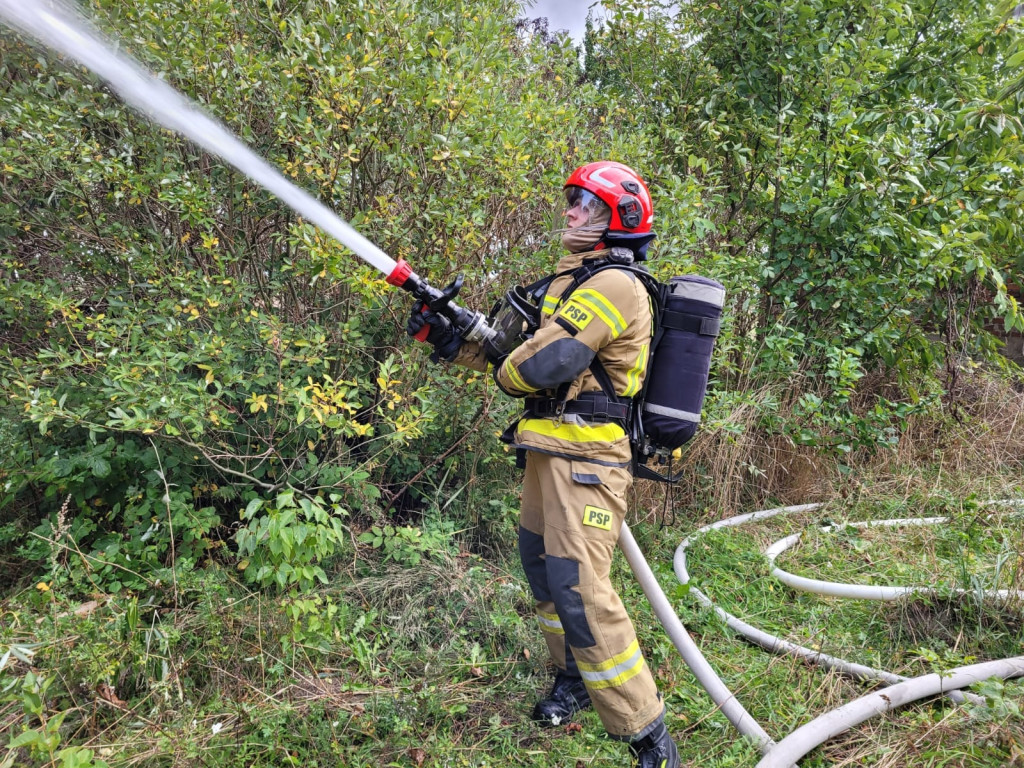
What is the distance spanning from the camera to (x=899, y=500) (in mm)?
5039

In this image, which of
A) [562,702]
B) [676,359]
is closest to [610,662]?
[562,702]

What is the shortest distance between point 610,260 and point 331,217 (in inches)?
50.7

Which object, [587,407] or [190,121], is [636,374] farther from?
[190,121]

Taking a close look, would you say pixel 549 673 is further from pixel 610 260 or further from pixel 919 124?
pixel 919 124

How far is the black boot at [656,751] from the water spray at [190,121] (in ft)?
5.77

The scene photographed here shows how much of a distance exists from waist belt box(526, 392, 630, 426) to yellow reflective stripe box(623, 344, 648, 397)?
0.23 feet

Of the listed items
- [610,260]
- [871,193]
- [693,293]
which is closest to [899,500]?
[871,193]

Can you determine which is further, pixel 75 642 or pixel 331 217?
pixel 331 217

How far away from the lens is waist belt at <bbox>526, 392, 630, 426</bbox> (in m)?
2.65

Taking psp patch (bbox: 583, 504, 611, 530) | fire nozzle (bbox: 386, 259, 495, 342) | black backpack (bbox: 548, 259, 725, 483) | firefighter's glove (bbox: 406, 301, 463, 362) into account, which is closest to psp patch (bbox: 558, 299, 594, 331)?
black backpack (bbox: 548, 259, 725, 483)

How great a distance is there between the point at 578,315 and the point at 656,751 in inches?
69.5

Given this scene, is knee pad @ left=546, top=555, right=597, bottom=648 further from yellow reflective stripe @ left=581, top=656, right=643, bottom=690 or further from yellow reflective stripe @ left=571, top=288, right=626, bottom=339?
yellow reflective stripe @ left=571, top=288, right=626, bottom=339

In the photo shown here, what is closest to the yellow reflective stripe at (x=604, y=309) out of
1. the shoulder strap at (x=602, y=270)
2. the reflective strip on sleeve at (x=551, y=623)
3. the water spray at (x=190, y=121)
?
the shoulder strap at (x=602, y=270)

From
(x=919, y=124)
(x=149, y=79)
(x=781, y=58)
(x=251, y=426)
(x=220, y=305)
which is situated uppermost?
(x=781, y=58)
